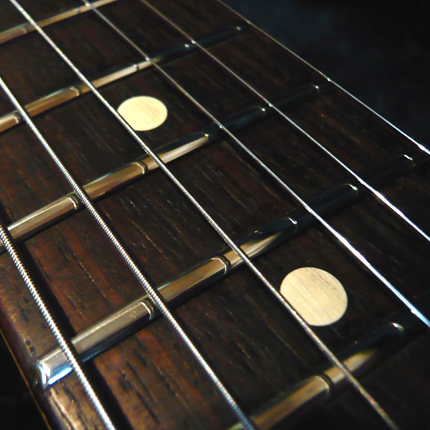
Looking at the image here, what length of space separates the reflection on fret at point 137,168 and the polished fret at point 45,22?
0.23 m

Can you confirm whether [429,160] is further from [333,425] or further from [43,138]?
[43,138]

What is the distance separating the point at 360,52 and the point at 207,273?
64cm

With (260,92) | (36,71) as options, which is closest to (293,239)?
(260,92)

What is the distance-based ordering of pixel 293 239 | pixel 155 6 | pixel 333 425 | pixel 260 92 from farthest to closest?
1. pixel 155 6
2. pixel 260 92
3. pixel 293 239
4. pixel 333 425

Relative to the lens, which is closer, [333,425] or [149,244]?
[333,425]

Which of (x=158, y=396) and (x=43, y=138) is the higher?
(x=43, y=138)

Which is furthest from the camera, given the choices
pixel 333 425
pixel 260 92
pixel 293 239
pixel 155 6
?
pixel 155 6

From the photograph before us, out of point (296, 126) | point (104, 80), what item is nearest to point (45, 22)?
point (104, 80)

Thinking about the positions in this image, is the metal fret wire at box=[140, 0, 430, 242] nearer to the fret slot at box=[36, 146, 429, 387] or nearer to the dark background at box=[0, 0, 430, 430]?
the fret slot at box=[36, 146, 429, 387]

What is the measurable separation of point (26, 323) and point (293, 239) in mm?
328

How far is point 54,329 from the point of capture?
17.7 inches

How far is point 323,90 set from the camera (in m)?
0.69

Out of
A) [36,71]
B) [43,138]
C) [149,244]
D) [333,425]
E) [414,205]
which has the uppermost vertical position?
[36,71]

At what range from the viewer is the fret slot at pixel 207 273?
0.45 metres
